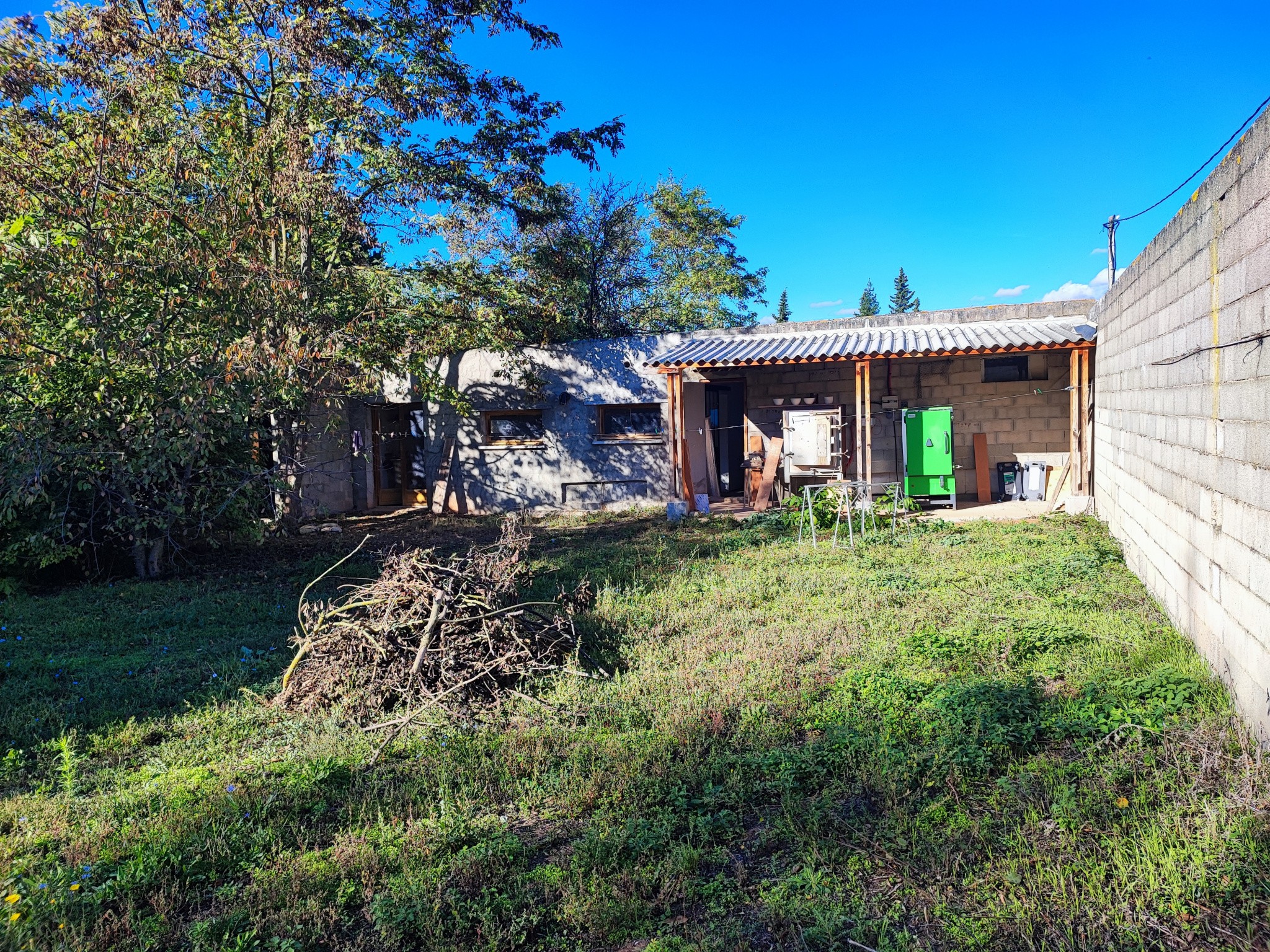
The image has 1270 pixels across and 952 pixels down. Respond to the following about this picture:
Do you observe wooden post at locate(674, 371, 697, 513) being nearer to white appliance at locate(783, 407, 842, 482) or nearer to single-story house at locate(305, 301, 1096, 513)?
single-story house at locate(305, 301, 1096, 513)

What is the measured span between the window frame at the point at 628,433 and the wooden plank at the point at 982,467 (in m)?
5.35

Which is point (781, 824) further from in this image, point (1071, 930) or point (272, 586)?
point (272, 586)

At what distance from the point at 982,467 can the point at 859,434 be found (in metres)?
2.50

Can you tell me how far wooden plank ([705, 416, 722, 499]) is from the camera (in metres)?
14.9

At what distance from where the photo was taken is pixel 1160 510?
5.99 metres

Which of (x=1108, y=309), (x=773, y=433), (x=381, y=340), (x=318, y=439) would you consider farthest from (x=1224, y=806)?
(x=318, y=439)

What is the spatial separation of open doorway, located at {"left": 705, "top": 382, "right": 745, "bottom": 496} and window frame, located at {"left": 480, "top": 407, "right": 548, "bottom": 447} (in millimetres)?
3349

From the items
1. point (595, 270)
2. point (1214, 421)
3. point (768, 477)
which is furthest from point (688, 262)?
point (1214, 421)

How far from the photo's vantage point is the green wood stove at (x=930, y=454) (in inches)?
498

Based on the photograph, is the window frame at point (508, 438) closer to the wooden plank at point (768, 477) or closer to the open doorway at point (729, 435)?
the open doorway at point (729, 435)

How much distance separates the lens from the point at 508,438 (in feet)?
49.1

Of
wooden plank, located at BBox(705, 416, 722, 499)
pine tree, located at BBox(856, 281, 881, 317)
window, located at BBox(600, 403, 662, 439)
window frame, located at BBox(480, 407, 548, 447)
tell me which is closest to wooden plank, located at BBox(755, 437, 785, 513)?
wooden plank, located at BBox(705, 416, 722, 499)

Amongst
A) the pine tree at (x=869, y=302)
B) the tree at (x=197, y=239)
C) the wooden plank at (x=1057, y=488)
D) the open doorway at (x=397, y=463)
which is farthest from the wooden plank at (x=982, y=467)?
the pine tree at (x=869, y=302)

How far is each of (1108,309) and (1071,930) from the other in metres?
8.83
